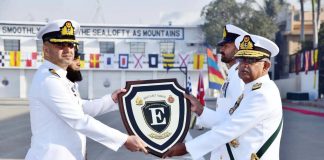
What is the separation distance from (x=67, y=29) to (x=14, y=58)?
39462 mm

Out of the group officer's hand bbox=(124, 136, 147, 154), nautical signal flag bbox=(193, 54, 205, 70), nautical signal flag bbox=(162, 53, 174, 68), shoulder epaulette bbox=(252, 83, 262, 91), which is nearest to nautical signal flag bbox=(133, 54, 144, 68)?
nautical signal flag bbox=(162, 53, 174, 68)

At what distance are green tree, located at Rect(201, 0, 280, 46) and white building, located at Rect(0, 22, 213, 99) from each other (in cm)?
220

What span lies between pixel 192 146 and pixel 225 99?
98 cm

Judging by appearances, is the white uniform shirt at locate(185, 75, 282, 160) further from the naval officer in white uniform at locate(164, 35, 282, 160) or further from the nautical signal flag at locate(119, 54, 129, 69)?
the nautical signal flag at locate(119, 54, 129, 69)

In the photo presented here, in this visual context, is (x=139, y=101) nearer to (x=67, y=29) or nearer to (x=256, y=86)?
(x=67, y=29)

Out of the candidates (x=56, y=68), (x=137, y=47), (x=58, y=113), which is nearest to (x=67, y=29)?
(x=56, y=68)

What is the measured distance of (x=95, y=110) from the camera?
3.89 meters

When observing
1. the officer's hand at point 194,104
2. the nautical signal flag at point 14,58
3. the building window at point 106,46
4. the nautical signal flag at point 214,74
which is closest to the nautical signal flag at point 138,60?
the building window at point 106,46

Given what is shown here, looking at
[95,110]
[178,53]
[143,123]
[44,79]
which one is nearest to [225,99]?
[143,123]

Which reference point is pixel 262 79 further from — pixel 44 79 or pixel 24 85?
pixel 24 85

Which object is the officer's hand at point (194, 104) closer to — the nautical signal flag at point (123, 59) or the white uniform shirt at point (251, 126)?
the white uniform shirt at point (251, 126)

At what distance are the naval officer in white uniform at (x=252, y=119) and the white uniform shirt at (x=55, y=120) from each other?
2.45ft

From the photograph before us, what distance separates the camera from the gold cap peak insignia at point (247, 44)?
9.61 ft

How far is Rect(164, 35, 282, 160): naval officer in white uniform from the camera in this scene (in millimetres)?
2766
